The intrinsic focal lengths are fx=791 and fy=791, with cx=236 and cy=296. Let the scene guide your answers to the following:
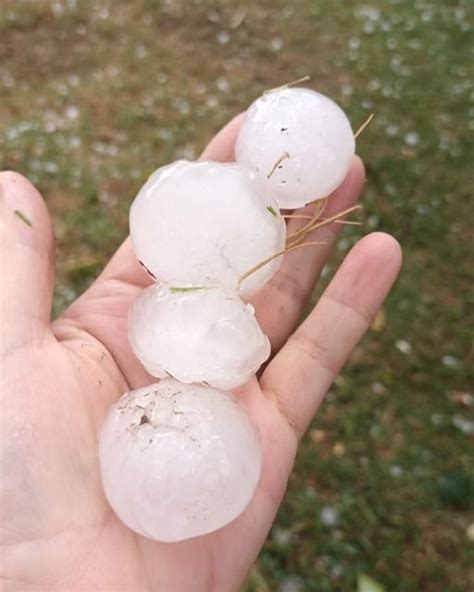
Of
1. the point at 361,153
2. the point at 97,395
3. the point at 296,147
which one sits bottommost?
the point at 361,153

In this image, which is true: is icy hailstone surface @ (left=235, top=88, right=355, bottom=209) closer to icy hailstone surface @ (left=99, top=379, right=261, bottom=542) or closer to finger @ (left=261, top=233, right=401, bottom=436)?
finger @ (left=261, top=233, right=401, bottom=436)

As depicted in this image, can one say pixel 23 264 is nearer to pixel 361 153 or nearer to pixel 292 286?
pixel 292 286

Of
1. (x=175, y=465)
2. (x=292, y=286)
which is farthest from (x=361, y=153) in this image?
(x=175, y=465)

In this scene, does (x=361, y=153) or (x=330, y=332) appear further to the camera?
(x=361, y=153)

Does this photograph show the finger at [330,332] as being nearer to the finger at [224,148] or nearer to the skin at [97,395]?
the skin at [97,395]

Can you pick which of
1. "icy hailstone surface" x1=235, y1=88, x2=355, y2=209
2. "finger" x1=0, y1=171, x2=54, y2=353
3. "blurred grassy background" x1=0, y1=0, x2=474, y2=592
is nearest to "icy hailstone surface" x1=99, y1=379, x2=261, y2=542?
"finger" x1=0, y1=171, x2=54, y2=353

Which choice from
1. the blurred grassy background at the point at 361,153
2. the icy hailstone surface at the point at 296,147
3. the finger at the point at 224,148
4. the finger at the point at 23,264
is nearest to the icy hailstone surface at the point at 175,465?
the finger at the point at 23,264
